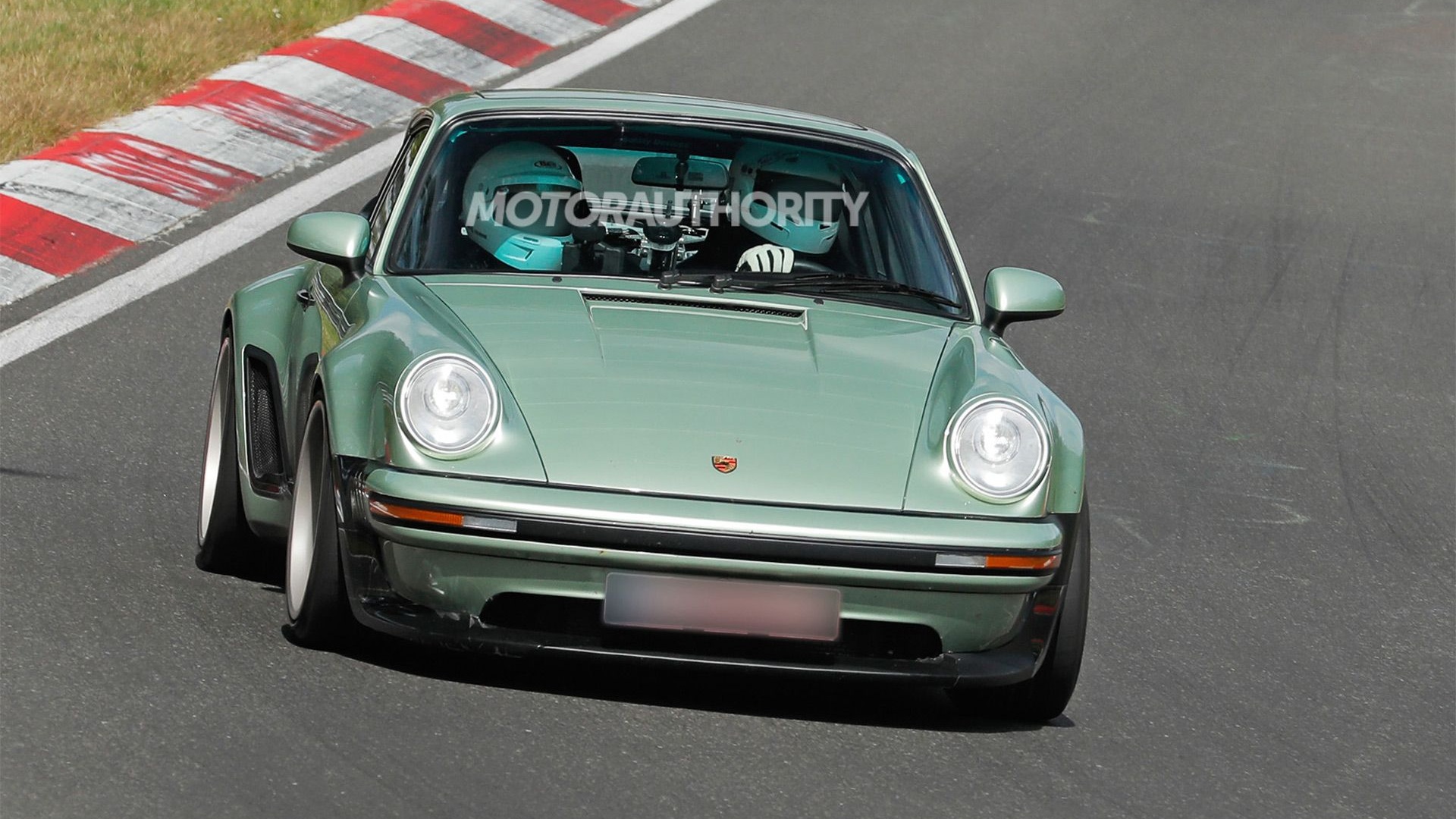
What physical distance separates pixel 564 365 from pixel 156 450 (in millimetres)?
2190

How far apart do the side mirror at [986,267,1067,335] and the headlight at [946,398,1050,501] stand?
876 mm

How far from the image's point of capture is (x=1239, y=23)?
16.2 meters

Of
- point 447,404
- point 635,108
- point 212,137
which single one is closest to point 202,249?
point 212,137

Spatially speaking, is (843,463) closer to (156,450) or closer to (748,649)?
(748,649)

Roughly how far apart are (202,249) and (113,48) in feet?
8.85

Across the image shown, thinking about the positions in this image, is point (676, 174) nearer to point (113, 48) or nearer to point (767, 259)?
Answer: point (767, 259)

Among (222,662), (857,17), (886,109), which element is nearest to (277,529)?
(222,662)

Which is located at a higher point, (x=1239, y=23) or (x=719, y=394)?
(x=719, y=394)

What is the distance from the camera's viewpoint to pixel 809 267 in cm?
585

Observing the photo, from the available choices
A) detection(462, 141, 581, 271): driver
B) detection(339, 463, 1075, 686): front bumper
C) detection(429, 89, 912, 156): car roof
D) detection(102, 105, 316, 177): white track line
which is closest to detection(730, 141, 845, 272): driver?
detection(429, 89, 912, 156): car roof

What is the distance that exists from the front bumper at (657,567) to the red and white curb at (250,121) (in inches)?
165

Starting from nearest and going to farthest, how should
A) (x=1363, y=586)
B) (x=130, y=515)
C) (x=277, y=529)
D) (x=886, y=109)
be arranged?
(x=277, y=529), (x=130, y=515), (x=1363, y=586), (x=886, y=109)

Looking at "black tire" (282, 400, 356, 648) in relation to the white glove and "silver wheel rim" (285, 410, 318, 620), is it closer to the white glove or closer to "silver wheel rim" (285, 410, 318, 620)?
"silver wheel rim" (285, 410, 318, 620)

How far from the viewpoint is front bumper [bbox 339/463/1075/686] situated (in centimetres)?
438
